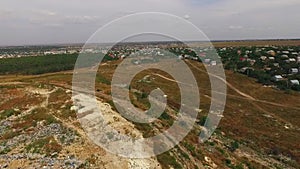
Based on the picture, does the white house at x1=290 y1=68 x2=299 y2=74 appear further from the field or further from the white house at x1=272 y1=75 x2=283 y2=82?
the field

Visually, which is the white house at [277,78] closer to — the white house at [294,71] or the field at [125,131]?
the white house at [294,71]

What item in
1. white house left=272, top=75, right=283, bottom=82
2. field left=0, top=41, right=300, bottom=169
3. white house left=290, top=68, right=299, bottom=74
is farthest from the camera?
white house left=290, top=68, right=299, bottom=74

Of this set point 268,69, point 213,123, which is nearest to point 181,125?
point 213,123

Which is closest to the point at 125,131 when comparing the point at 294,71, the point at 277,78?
the point at 277,78

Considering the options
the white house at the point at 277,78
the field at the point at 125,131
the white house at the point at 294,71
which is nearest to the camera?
the field at the point at 125,131

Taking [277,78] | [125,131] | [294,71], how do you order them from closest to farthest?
[125,131], [277,78], [294,71]

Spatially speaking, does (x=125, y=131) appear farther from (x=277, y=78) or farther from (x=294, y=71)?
(x=294, y=71)

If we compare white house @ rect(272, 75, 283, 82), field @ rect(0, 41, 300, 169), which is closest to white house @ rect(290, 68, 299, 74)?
white house @ rect(272, 75, 283, 82)

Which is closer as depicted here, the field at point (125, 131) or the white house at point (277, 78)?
the field at point (125, 131)

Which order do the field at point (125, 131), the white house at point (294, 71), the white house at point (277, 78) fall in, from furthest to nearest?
the white house at point (294, 71) → the white house at point (277, 78) → the field at point (125, 131)

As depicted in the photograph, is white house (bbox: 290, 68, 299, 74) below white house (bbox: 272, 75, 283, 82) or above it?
above

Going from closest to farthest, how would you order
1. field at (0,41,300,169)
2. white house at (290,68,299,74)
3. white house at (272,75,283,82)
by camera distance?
field at (0,41,300,169) < white house at (272,75,283,82) < white house at (290,68,299,74)

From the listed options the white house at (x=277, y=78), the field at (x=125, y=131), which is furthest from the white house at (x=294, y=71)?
the field at (x=125, y=131)
